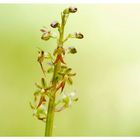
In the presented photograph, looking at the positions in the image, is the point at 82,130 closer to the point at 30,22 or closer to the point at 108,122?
the point at 108,122

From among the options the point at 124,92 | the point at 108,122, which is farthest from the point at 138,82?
the point at 108,122

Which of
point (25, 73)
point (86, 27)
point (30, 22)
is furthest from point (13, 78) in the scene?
point (86, 27)

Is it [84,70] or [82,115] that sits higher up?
[84,70]

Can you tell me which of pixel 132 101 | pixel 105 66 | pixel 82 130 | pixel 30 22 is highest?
pixel 30 22

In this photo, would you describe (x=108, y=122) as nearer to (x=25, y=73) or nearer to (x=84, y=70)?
(x=84, y=70)

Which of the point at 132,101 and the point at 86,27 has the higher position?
the point at 86,27
